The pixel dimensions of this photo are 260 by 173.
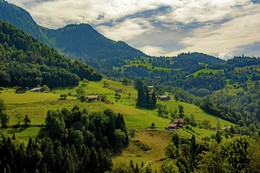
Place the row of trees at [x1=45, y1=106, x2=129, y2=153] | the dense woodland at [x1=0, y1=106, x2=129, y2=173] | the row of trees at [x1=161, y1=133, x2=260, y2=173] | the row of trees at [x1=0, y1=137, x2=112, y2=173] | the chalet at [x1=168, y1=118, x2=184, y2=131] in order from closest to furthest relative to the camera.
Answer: the row of trees at [x1=161, y1=133, x2=260, y2=173] < the row of trees at [x1=0, y1=137, x2=112, y2=173] < the dense woodland at [x1=0, y1=106, x2=129, y2=173] < the row of trees at [x1=45, y1=106, x2=129, y2=153] < the chalet at [x1=168, y1=118, x2=184, y2=131]

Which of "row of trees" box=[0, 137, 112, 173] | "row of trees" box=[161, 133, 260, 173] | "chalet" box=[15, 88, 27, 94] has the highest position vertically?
"chalet" box=[15, 88, 27, 94]

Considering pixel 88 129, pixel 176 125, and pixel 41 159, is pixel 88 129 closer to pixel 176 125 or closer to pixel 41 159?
pixel 41 159

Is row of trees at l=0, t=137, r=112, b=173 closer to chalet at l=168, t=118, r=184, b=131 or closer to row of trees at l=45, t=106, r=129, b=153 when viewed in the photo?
row of trees at l=45, t=106, r=129, b=153

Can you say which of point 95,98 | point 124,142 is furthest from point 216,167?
point 95,98

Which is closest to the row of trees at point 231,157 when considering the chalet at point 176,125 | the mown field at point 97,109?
the mown field at point 97,109

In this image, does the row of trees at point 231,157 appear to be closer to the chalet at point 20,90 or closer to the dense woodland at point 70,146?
the dense woodland at point 70,146

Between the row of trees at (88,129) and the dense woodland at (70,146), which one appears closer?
the dense woodland at (70,146)

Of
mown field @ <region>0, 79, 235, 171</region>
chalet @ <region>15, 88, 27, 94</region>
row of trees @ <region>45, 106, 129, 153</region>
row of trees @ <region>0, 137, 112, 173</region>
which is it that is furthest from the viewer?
chalet @ <region>15, 88, 27, 94</region>


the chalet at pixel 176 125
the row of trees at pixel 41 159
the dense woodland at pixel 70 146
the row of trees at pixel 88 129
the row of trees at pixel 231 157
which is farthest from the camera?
the chalet at pixel 176 125

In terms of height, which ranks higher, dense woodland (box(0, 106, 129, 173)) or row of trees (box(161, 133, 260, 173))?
row of trees (box(161, 133, 260, 173))

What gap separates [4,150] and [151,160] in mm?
53812

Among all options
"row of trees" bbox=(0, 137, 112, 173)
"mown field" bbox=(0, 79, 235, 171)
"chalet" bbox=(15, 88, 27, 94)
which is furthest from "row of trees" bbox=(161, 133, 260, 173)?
"chalet" bbox=(15, 88, 27, 94)

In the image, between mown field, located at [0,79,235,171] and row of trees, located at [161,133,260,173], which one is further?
mown field, located at [0,79,235,171]

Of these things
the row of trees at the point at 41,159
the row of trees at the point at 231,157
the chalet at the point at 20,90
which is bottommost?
the row of trees at the point at 41,159
